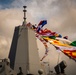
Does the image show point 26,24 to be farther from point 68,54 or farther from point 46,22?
point 68,54

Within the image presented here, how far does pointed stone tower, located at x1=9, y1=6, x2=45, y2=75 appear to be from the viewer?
4900cm

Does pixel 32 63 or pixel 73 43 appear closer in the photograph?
pixel 73 43

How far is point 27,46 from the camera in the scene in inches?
1997

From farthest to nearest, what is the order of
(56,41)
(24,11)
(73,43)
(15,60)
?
(24,11) < (15,60) < (56,41) < (73,43)

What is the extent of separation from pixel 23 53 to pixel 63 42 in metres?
12.7

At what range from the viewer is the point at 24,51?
50219 millimetres

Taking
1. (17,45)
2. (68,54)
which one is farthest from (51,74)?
(68,54)

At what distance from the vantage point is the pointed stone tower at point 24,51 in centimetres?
4900

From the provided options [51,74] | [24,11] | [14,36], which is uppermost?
[24,11]

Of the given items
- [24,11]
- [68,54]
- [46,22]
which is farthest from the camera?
[24,11]

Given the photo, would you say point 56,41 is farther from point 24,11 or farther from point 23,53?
point 24,11

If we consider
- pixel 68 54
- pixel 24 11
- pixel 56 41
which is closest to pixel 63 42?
pixel 56 41

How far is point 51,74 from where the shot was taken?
46.3m

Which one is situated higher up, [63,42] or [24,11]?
[24,11]
